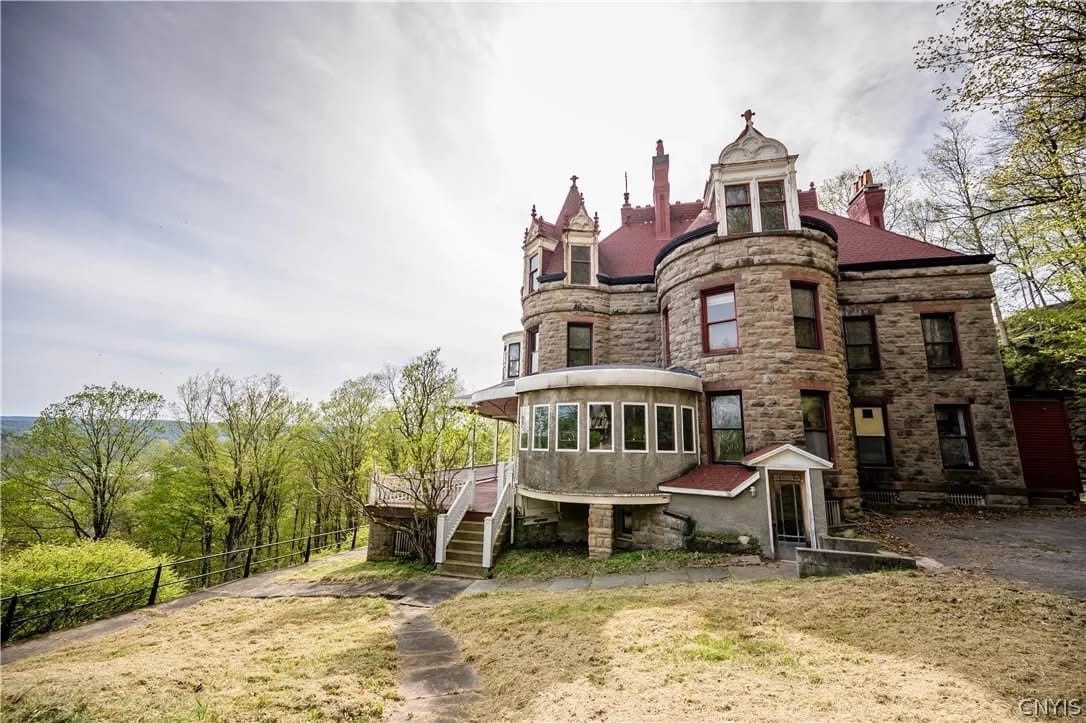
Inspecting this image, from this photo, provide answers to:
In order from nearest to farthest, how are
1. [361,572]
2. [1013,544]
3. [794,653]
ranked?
1. [794,653]
2. [1013,544]
3. [361,572]

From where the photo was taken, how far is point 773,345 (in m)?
10.9

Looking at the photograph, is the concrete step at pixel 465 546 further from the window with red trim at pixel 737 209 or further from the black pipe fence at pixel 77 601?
the window with red trim at pixel 737 209

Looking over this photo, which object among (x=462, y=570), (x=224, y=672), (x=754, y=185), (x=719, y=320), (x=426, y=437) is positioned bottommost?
(x=462, y=570)

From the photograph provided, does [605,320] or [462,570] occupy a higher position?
[605,320]

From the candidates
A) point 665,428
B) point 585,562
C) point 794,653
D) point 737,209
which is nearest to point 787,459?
point 665,428

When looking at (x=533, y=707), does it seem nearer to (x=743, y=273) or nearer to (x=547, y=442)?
(x=547, y=442)

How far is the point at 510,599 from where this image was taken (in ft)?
25.1

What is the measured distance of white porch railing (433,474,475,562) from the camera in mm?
11078

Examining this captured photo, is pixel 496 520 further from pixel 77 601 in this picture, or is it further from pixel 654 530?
pixel 77 601

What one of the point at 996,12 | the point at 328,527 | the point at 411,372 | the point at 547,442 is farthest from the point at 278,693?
the point at 328,527

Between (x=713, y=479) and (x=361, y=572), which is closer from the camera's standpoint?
(x=713, y=479)

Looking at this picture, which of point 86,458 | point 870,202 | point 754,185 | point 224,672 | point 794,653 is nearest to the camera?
point 794,653

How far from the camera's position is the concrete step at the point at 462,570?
10391 millimetres

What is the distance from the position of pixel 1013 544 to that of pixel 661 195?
14.5 metres
